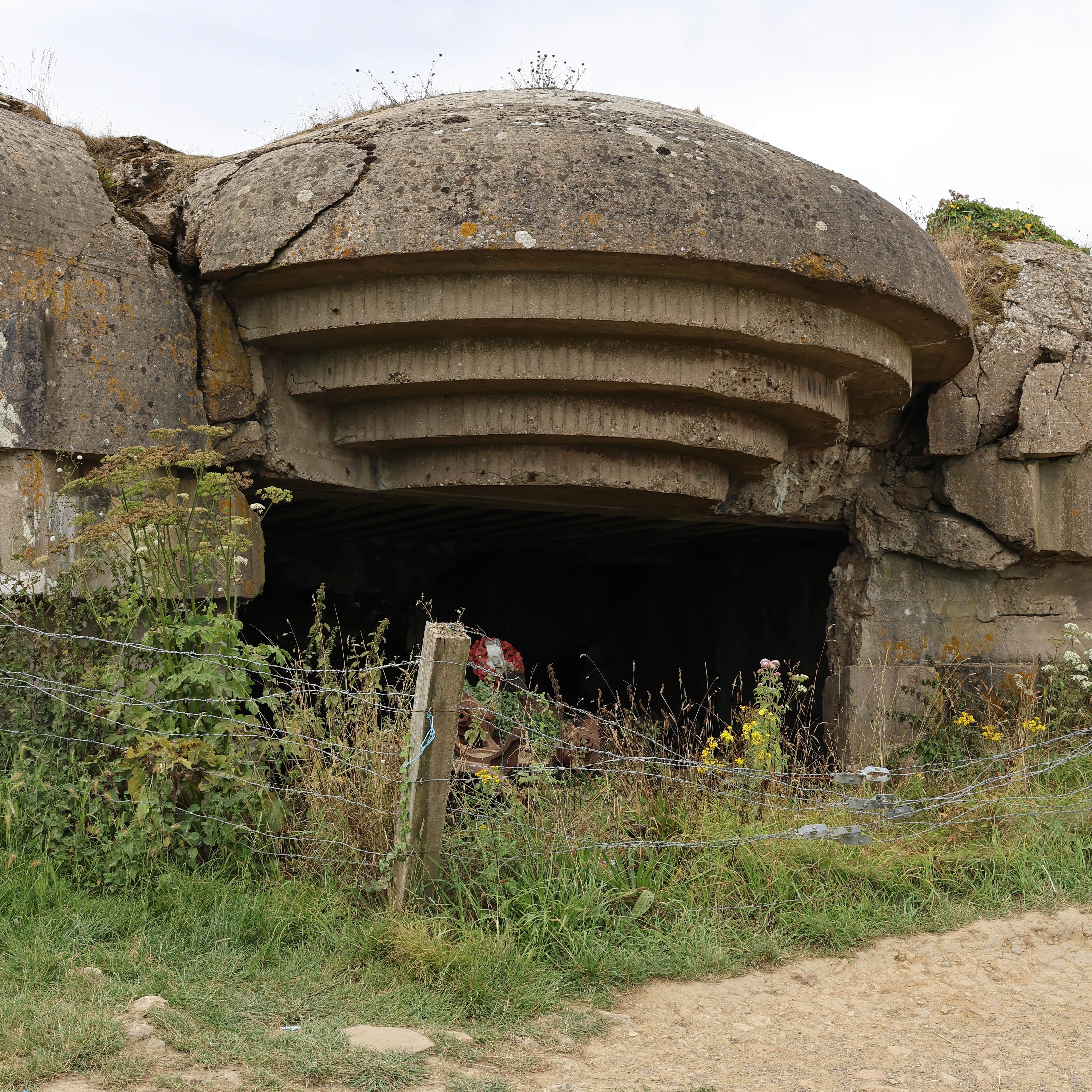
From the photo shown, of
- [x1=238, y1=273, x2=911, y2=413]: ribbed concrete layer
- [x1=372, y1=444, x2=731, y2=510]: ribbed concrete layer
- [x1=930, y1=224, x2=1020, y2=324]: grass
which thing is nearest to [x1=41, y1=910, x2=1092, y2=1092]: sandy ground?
[x1=372, y1=444, x2=731, y2=510]: ribbed concrete layer

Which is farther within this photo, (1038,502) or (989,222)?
(989,222)

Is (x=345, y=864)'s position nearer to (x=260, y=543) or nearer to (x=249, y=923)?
(x=249, y=923)

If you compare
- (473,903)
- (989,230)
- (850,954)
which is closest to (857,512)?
(989,230)

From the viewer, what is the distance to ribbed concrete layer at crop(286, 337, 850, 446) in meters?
3.87

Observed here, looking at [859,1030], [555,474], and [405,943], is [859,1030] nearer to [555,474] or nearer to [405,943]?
[405,943]

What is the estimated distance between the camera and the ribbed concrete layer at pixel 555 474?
4172mm

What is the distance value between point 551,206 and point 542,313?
0.35 m

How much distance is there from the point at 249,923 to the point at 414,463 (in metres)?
2.00

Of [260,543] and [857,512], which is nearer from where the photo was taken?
[260,543]

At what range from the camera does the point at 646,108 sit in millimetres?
4242

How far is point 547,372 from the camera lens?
3869 millimetres

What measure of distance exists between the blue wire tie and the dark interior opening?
8.17ft

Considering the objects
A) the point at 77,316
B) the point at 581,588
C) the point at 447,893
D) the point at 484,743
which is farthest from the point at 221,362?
the point at 581,588

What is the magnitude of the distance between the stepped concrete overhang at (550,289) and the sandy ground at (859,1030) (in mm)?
1986
